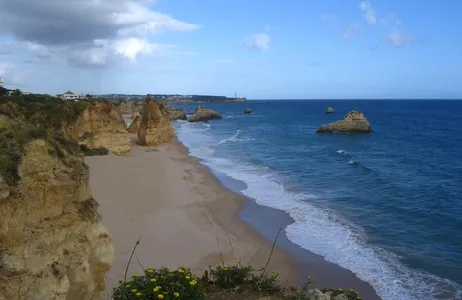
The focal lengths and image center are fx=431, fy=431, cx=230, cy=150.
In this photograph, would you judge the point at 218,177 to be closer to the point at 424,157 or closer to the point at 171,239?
the point at 171,239

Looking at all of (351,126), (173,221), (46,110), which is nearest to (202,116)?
(351,126)

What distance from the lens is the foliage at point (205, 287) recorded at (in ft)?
22.1

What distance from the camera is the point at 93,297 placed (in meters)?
7.50

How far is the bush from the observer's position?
21.8 ft

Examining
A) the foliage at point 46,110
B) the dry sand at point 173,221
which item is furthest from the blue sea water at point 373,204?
the foliage at point 46,110

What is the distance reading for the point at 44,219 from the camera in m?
6.18

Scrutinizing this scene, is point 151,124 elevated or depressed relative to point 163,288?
elevated

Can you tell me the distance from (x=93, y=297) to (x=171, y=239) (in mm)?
7413

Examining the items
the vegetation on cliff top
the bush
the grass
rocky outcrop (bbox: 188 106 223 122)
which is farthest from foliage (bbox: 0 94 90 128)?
rocky outcrop (bbox: 188 106 223 122)

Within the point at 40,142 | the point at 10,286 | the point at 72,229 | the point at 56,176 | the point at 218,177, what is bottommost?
the point at 218,177

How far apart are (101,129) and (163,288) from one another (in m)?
25.0

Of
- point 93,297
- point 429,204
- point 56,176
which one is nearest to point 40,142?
point 56,176

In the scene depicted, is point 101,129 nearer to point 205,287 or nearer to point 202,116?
point 205,287

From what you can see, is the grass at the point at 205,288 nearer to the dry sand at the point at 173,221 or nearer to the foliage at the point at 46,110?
the dry sand at the point at 173,221
